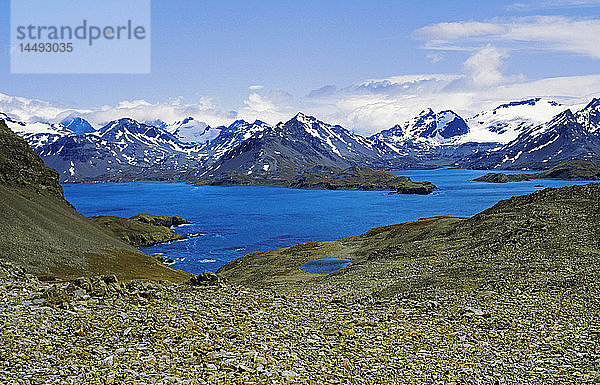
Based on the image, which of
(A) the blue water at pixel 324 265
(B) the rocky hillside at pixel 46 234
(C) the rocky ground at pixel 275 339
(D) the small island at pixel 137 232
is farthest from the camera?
(D) the small island at pixel 137 232

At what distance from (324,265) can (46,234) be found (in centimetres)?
4380

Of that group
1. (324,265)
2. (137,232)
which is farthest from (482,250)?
(137,232)

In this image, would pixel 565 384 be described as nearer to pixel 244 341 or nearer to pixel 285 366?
pixel 285 366

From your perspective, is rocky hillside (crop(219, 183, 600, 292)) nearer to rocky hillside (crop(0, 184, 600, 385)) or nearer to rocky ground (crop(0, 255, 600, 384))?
rocky hillside (crop(0, 184, 600, 385))

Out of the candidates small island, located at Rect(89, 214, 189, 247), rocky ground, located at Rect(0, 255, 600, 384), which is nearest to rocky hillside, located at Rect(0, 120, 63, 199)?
small island, located at Rect(89, 214, 189, 247)

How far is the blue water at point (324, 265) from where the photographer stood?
73.1 metres

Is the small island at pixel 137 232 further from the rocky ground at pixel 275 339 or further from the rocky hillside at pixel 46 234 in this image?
the rocky ground at pixel 275 339

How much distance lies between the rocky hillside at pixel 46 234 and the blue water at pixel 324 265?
19.8 metres

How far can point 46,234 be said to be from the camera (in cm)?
7712

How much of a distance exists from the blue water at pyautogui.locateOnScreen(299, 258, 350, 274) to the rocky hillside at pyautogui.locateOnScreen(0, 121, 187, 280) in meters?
19.8

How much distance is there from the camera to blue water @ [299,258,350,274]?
73.1 metres

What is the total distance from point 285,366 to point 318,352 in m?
2.41

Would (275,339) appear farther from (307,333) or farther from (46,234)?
(46,234)

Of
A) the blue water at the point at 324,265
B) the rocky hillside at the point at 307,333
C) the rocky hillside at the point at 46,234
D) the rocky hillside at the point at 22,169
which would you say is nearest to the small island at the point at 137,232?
the rocky hillside at the point at 22,169
